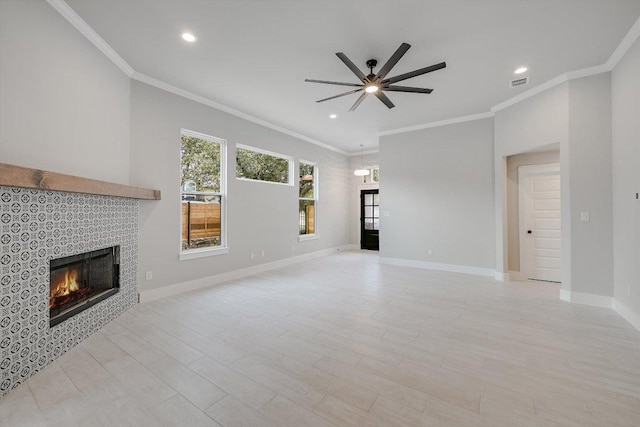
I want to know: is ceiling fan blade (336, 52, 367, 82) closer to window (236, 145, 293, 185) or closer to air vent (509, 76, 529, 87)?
air vent (509, 76, 529, 87)

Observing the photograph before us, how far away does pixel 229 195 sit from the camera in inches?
199

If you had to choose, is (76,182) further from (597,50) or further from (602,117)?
(602,117)

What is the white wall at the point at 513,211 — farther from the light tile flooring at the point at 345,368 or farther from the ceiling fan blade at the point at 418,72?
the ceiling fan blade at the point at 418,72

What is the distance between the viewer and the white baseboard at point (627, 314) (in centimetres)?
298

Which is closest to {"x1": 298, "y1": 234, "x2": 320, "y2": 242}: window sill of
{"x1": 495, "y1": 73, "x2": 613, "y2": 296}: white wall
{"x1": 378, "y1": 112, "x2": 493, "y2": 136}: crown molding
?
{"x1": 378, "y1": 112, "x2": 493, "y2": 136}: crown molding

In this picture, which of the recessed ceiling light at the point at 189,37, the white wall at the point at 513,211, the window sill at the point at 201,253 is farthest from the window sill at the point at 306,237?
the recessed ceiling light at the point at 189,37

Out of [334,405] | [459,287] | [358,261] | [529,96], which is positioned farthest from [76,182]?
[529,96]

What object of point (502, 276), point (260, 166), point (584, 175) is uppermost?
point (260, 166)

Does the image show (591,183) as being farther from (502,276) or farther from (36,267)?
(36,267)

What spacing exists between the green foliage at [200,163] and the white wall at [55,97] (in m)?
1.06

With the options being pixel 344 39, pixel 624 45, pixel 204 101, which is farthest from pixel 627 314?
pixel 204 101

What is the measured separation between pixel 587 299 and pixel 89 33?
6866 mm

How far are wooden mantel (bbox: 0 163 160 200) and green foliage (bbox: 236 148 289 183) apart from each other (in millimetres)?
2350

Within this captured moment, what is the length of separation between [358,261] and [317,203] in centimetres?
193
